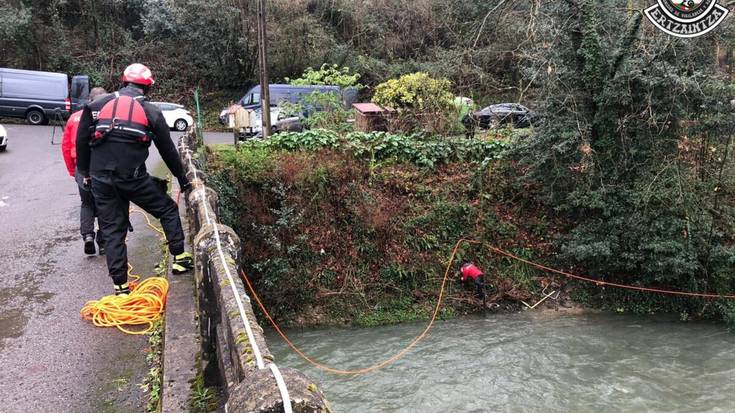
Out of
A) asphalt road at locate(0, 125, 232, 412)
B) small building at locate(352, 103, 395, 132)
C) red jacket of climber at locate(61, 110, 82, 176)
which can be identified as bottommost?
asphalt road at locate(0, 125, 232, 412)

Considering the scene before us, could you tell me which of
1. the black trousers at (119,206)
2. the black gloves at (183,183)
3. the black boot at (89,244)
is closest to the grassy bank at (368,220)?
the black boot at (89,244)

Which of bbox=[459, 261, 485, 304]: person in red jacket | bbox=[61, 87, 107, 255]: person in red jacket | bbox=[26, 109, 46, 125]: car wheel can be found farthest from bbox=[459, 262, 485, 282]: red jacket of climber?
bbox=[26, 109, 46, 125]: car wheel

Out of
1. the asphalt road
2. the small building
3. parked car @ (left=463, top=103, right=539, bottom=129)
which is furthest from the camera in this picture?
the small building

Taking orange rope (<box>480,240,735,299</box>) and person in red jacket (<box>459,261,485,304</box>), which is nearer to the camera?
orange rope (<box>480,240,735,299</box>)

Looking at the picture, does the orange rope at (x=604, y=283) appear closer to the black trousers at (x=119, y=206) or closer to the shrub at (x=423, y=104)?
the shrub at (x=423, y=104)

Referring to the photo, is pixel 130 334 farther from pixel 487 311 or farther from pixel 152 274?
pixel 487 311

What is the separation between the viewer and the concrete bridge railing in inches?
73.0

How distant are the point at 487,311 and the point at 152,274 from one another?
7561 millimetres

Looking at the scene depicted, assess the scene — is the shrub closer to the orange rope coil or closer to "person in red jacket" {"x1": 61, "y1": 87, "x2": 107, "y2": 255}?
"person in red jacket" {"x1": 61, "y1": 87, "x2": 107, "y2": 255}

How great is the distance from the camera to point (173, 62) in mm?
28922

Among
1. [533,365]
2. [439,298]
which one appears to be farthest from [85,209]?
[439,298]

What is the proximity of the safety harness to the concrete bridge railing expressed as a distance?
33.8 inches

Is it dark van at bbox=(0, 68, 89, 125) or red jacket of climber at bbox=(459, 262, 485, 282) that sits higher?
dark van at bbox=(0, 68, 89, 125)

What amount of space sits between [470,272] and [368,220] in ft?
7.88
